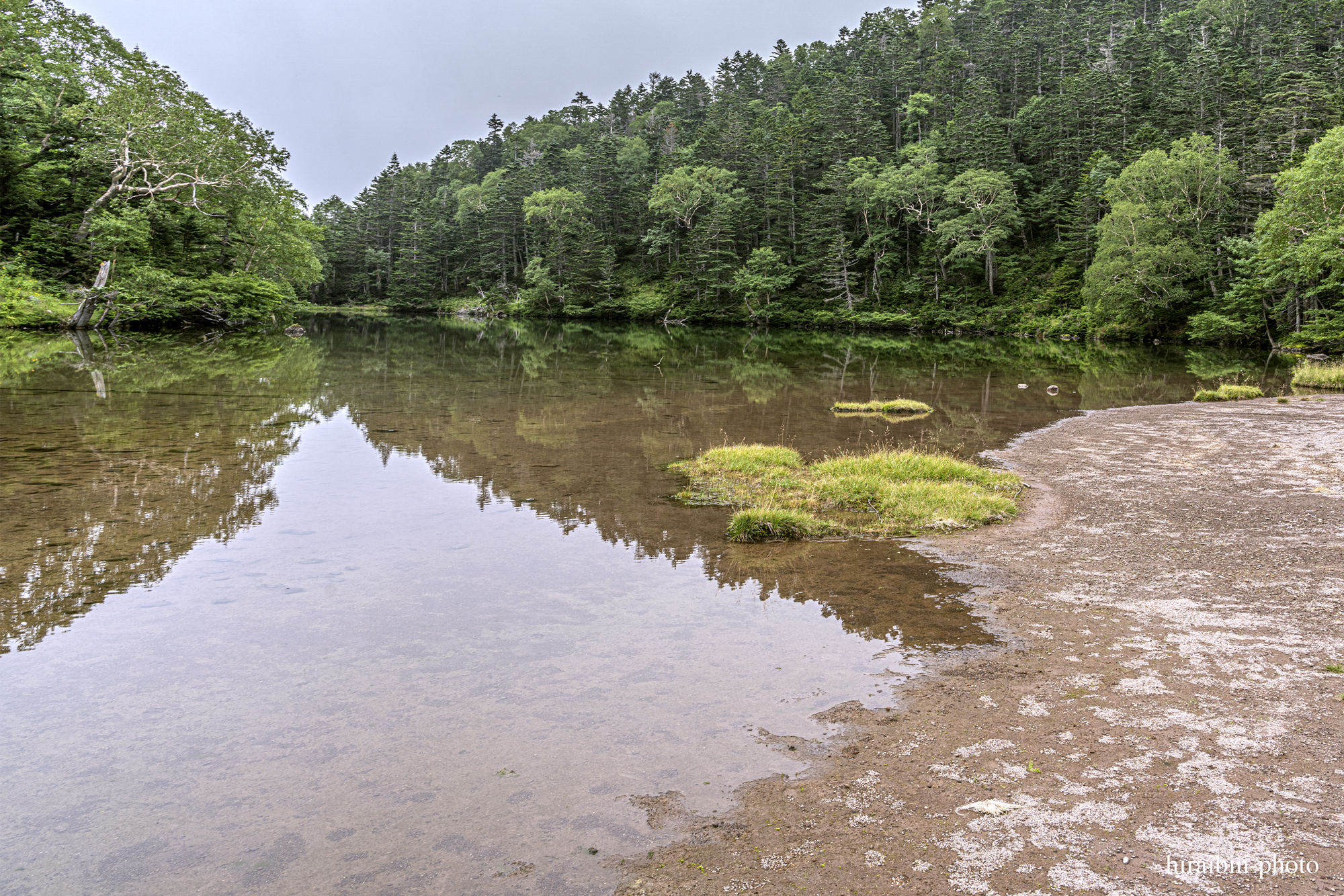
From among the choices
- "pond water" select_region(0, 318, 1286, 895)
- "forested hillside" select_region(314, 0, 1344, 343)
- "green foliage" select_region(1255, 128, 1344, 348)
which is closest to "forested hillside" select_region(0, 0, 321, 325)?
"pond water" select_region(0, 318, 1286, 895)

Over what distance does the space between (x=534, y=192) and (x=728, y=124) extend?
27.5m

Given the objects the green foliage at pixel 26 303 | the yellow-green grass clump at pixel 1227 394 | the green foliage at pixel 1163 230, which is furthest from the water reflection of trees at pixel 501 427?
the green foliage at pixel 1163 230

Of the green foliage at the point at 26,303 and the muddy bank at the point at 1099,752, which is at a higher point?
the green foliage at the point at 26,303

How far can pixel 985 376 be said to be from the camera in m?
36.8

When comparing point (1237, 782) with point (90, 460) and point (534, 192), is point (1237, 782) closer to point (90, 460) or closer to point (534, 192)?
point (90, 460)

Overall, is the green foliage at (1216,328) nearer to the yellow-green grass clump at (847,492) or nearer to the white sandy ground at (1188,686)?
the white sandy ground at (1188,686)

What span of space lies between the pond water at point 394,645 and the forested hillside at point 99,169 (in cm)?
3248

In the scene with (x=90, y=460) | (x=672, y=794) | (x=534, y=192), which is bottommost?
(x=672, y=794)

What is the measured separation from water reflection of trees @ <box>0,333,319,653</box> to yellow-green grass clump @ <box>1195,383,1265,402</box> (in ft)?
101

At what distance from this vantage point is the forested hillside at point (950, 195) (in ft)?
174

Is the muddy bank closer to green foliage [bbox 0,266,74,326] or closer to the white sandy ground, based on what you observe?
the white sandy ground

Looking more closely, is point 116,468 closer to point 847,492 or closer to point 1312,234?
point 847,492

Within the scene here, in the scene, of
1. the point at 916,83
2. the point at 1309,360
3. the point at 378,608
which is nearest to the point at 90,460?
the point at 378,608

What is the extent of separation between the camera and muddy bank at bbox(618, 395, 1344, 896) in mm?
4492
